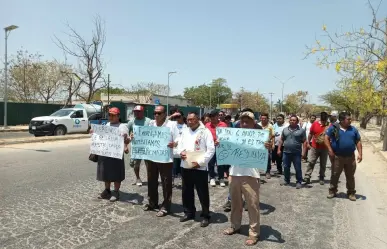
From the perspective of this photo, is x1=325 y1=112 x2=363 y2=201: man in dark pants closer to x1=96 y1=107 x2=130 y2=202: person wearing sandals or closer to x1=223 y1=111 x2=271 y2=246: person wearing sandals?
x1=223 y1=111 x2=271 y2=246: person wearing sandals

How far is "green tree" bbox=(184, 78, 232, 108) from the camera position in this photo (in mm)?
105637

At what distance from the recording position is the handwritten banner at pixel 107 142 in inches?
243

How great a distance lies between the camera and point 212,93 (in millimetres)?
109938

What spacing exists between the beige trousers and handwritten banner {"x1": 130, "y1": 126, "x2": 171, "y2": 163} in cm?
135

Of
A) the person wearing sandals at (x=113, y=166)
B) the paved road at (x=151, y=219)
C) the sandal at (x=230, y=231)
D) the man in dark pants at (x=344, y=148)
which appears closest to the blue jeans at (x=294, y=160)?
the paved road at (x=151, y=219)

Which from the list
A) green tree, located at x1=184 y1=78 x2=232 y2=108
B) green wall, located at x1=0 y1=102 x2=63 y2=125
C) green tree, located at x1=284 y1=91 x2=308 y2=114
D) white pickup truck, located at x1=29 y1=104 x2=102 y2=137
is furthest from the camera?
green tree, located at x1=184 y1=78 x2=232 y2=108

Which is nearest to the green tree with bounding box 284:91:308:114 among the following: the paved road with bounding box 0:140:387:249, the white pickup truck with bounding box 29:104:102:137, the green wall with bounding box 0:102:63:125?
the green wall with bounding box 0:102:63:125

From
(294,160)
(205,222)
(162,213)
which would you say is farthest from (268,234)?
(294,160)

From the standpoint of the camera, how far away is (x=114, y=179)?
6254mm

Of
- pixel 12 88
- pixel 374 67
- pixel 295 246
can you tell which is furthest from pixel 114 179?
pixel 12 88

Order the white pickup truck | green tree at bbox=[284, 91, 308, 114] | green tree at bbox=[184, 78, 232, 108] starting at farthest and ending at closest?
1. green tree at bbox=[184, 78, 232, 108]
2. green tree at bbox=[284, 91, 308, 114]
3. the white pickup truck

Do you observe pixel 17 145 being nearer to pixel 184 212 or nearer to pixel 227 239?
pixel 184 212

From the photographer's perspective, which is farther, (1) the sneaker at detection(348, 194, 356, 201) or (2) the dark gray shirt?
(2) the dark gray shirt

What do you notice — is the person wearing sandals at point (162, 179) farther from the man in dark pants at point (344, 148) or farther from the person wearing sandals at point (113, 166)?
the man in dark pants at point (344, 148)
